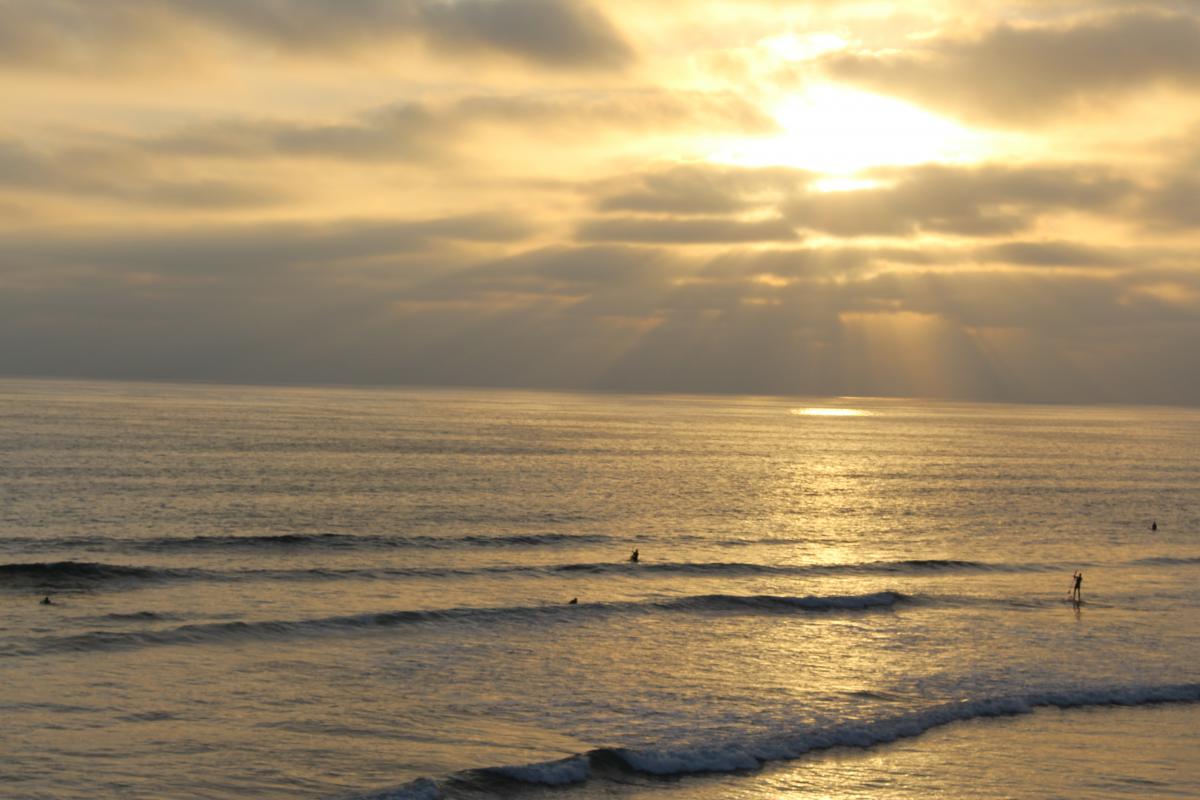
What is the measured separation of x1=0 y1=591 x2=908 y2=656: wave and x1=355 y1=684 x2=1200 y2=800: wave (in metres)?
13.9

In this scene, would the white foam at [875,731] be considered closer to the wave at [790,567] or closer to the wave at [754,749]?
the wave at [754,749]

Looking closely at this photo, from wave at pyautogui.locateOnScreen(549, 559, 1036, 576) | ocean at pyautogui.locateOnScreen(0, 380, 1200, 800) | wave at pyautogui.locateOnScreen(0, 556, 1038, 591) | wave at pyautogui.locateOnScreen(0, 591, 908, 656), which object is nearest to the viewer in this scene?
ocean at pyautogui.locateOnScreen(0, 380, 1200, 800)

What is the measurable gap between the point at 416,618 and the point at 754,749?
1624cm

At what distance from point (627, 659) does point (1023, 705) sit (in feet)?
38.4

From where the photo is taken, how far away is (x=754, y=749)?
25.7 metres

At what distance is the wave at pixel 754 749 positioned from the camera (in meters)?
22.8

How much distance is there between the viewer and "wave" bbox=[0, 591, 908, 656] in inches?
1320

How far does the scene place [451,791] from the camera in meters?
22.3

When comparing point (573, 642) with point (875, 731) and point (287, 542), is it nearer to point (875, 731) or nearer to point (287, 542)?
point (875, 731)

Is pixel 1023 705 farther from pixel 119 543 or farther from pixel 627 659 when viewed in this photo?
pixel 119 543

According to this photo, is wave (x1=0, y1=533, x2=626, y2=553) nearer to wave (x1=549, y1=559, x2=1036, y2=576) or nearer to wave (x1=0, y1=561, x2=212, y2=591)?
wave (x1=0, y1=561, x2=212, y2=591)

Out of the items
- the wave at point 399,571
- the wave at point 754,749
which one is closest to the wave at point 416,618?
the wave at point 399,571

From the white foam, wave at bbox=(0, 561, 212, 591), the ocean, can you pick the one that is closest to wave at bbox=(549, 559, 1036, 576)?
the ocean

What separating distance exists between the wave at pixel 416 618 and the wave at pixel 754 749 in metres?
13.9
